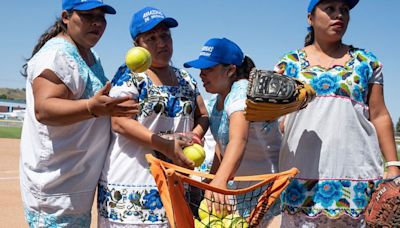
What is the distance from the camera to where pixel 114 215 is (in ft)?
12.4

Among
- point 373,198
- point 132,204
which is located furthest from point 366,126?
point 132,204

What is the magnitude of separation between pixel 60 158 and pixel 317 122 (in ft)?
5.95

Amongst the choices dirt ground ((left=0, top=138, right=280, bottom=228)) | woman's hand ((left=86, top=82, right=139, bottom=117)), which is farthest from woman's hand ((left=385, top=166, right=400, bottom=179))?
dirt ground ((left=0, top=138, right=280, bottom=228))

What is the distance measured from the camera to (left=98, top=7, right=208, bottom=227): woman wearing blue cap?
373 cm

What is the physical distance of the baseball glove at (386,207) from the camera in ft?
10.5

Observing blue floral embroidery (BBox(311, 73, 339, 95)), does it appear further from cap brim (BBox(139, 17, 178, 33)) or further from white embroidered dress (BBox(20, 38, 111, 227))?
white embroidered dress (BBox(20, 38, 111, 227))

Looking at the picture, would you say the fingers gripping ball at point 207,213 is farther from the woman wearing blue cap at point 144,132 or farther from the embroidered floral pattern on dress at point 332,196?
the embroidered floral pattern on dress at point 332,196

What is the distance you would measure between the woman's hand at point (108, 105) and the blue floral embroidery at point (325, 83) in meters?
1.22

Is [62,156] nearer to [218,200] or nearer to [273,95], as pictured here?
[218,200]

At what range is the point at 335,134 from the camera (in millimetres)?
3512

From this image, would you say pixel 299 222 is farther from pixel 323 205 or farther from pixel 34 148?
pixel 34 148

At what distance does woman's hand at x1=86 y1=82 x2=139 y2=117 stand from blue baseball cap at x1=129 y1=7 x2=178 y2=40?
71 centimetres

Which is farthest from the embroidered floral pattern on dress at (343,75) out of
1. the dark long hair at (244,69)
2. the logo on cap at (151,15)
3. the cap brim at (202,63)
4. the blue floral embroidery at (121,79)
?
the blue floral embroidery at (121,79)

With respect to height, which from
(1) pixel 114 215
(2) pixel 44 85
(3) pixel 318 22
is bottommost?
(1) pixel 114 215
